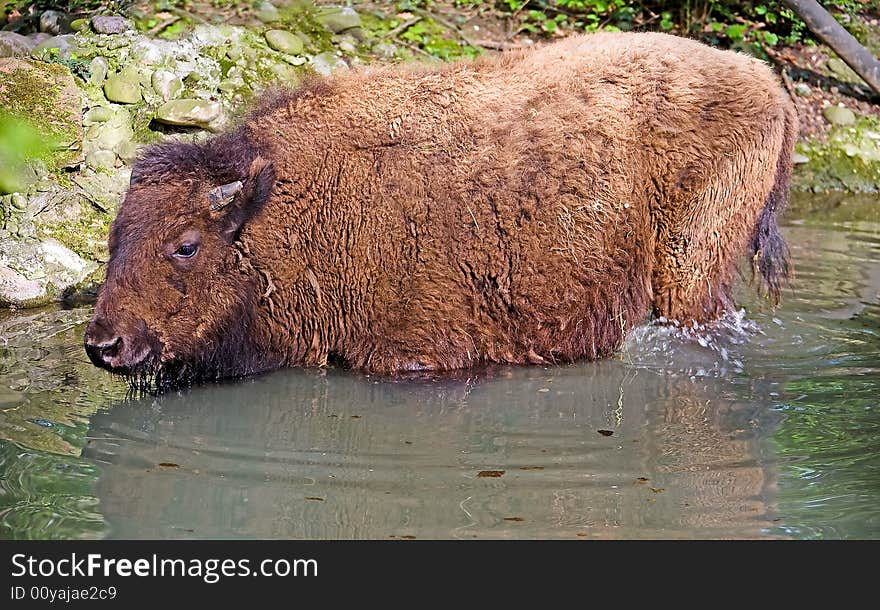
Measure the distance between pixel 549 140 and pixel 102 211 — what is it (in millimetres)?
4299

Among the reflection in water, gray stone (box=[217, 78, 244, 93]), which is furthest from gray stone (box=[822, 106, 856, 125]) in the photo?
the reflection in water

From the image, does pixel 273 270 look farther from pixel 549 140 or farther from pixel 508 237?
pixel 549 140

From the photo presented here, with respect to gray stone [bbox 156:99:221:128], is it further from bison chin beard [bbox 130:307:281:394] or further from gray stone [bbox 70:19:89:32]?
bison chin beard [bbox 130:307:281:394]

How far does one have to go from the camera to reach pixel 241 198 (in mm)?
6262

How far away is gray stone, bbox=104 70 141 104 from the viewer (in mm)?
9648

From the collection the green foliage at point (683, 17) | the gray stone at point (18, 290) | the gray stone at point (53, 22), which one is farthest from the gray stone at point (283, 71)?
the green foliage at point (683, 17)

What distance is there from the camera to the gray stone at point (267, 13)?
1157 centimetres

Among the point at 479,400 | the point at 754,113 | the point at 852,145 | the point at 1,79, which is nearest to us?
the point at 479,400

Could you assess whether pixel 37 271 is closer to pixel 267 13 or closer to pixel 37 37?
pixel 37 37

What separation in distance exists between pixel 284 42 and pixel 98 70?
82.1 inches

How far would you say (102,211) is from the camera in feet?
29.5

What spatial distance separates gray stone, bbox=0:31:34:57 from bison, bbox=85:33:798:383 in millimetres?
4219

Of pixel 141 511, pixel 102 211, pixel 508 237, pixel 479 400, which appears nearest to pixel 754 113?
pixel 508 237

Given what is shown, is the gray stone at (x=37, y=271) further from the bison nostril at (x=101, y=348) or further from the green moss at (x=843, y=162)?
the green moss at (x=843, y=162)
